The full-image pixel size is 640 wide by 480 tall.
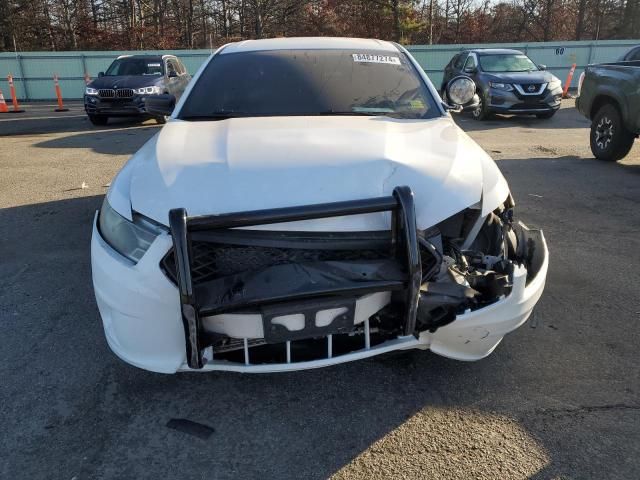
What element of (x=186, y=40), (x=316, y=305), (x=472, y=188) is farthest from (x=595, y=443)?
(x=186, y=40)

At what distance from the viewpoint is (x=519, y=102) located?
40.3ft

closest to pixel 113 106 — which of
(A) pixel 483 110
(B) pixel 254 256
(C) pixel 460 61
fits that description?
(A) pixel 483 110

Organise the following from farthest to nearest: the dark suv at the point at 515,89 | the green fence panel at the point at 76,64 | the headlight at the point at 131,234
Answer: the green fence panel at the point at 76,64 → the dark suv at the point at 515,89 → the headlight at the point at 131,234

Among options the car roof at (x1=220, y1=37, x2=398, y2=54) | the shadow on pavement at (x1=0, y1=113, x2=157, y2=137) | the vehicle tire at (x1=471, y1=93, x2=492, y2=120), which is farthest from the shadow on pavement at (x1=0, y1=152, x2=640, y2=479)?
the shadow on pavement at (x1=0, y1=113, x2=157, y2=137)

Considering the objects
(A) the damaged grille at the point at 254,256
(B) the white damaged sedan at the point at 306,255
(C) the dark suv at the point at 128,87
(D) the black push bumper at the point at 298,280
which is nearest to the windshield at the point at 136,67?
(C) the dark suv at the point at 128,87

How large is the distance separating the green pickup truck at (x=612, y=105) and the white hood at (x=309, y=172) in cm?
567

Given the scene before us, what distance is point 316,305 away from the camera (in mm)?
2062

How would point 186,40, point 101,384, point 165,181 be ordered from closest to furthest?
point 165,181, point 101,384, point 186,40

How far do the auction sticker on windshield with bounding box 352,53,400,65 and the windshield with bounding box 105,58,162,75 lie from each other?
10.2 metres

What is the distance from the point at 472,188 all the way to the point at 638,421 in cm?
130

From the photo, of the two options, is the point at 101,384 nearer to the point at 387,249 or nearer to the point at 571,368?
the point at 387,249

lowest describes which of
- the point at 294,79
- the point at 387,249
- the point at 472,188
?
the point at 387,249

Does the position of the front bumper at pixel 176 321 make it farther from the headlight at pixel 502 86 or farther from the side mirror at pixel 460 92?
the headlight at pixel 502 86

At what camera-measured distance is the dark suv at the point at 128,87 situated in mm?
12070
